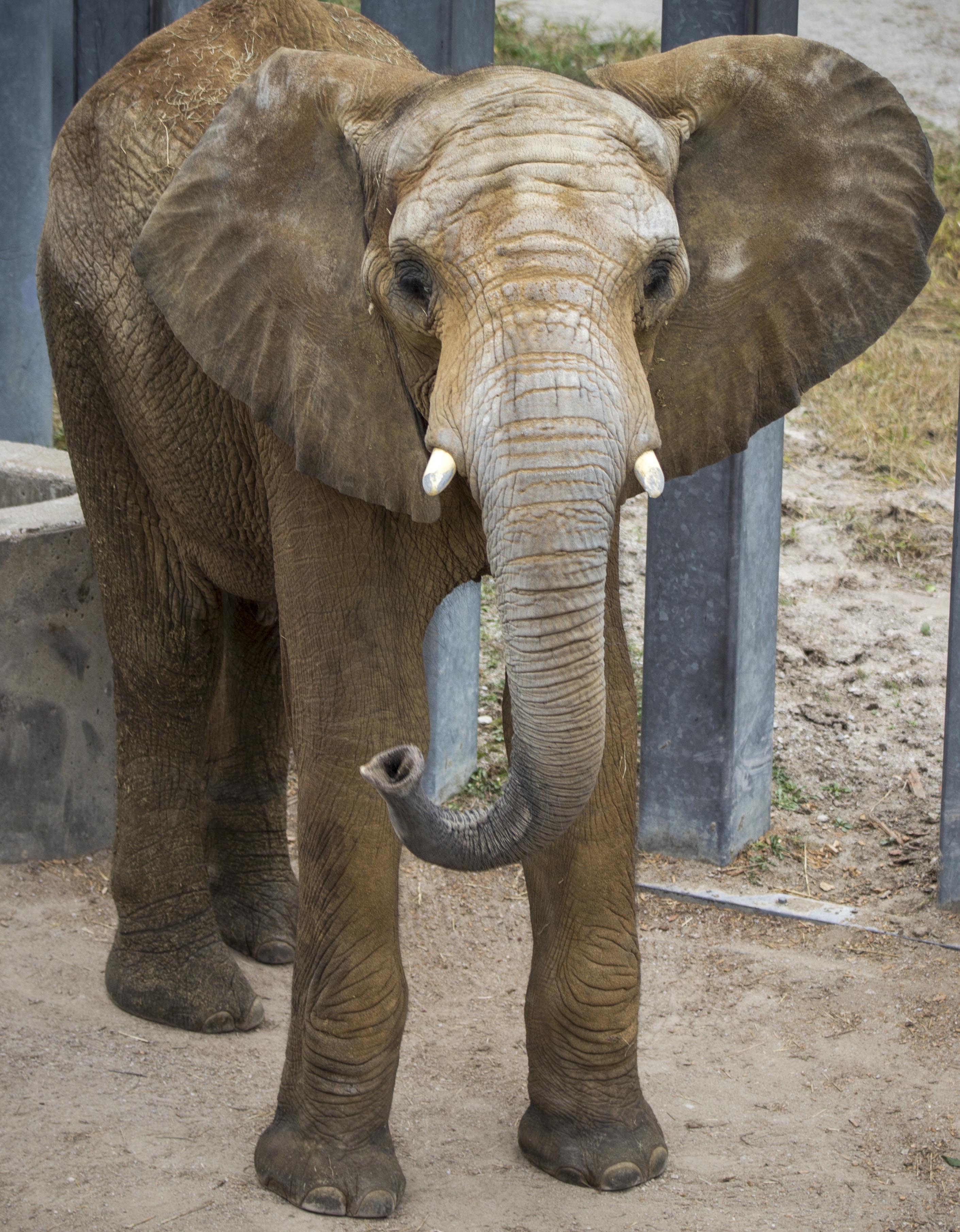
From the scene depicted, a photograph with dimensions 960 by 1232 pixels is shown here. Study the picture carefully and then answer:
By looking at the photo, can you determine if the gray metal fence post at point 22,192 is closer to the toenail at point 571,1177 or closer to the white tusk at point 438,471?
the toenail at point 571,1177

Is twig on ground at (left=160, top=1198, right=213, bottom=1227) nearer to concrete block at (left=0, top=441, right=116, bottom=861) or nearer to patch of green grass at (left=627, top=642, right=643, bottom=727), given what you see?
concrete block at (left=0, top=441, right=116, bottom=861)

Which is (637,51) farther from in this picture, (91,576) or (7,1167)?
(7,1167)

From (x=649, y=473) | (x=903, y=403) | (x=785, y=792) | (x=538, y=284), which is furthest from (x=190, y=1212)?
(x=903, y=403)

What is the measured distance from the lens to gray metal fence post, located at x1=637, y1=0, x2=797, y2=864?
17.2 feet

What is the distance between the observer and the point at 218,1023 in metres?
4.57

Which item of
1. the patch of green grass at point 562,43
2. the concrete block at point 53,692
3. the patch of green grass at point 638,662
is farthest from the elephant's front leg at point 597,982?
the patch of green grass at point 562,43

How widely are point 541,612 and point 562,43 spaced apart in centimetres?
934

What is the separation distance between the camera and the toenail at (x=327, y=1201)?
360 cm

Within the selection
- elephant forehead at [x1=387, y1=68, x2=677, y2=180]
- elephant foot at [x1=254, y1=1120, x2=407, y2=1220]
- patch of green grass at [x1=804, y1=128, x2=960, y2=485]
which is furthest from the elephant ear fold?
patch of green grass at [x1=804, y1=128, x2=960, y2=485]

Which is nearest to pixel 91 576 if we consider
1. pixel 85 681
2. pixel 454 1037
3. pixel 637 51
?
pixel 85 681

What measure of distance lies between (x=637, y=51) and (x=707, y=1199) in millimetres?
8838

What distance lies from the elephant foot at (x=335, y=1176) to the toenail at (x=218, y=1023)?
88 cm

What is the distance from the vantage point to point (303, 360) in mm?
3256

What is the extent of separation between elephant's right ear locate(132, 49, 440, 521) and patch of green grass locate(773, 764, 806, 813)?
116 inches
